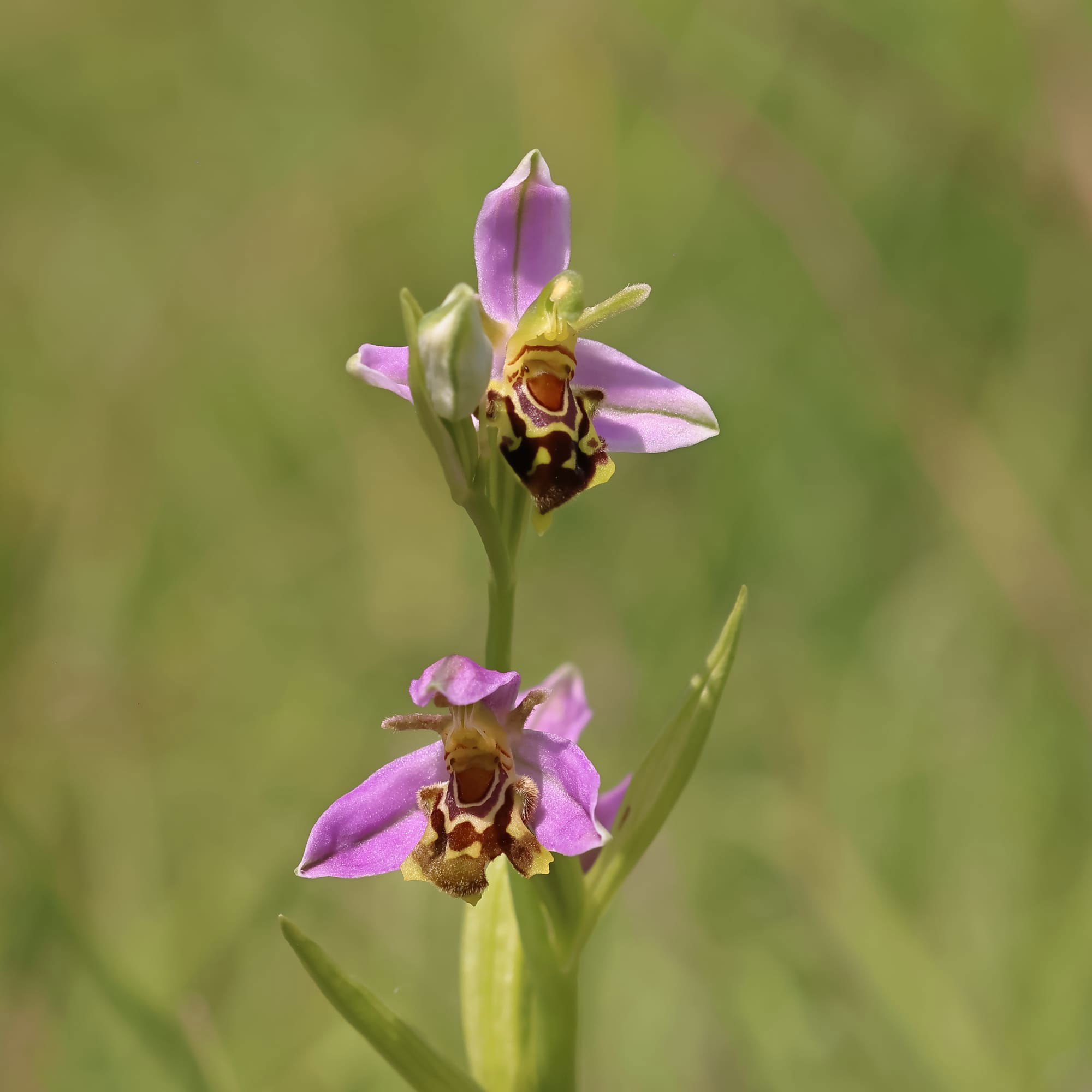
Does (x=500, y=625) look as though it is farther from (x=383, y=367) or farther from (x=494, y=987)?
(x=494, y=987)

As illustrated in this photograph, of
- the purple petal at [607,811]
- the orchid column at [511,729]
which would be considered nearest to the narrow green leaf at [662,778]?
the orchid column at [511,729]

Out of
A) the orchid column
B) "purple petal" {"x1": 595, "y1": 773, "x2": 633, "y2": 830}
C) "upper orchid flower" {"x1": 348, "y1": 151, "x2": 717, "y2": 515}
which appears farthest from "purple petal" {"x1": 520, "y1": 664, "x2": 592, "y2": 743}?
"upper orchid flower" {"x1": 348, "y1": 151, "x2": 717, "y2": 515}

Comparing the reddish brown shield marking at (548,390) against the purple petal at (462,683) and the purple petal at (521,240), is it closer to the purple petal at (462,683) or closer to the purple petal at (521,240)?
the purple petal at (521,240)

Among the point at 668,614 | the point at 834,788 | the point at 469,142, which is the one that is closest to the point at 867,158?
the point at 469,142

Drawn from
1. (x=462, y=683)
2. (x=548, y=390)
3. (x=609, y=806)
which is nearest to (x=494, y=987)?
(x=609, y=806)

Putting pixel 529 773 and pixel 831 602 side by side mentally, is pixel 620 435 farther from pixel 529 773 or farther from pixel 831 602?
pixel 831 602

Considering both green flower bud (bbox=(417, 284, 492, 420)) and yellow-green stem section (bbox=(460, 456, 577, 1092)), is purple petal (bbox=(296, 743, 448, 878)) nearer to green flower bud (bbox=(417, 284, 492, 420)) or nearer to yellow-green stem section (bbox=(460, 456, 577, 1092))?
yellow-green stem section (bbox=(460, 456, 577, 1092))
